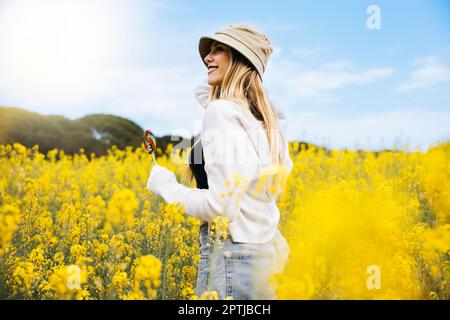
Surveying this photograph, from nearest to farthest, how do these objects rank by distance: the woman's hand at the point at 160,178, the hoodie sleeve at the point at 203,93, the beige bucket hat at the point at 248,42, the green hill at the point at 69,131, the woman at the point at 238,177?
the woman at the point at 238,177 < the woman's hand at the point at 160,178 < the beige bucket hat at the point at 248,42 < the hoodie sleeve at the point at 203,93 < the green hill at the point at 69,131

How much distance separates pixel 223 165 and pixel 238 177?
0.24 feet

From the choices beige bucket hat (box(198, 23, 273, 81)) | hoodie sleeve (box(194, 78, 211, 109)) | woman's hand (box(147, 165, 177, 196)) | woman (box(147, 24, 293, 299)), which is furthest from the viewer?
hoodie sleeve (box(194, 78, 211, 109))

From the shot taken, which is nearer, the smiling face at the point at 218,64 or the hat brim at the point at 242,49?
the hat brim at the point at 242,49

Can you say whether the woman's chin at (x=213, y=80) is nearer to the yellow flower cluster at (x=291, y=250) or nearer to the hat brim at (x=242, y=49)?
the hat brim at (x=242, y=49)

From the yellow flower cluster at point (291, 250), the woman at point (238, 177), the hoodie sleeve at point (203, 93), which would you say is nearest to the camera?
the yellow flower cluster at point (291, 250)

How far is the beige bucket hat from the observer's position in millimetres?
2205

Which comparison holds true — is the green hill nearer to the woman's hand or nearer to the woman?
the woman

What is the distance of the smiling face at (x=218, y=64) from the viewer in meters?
2.30

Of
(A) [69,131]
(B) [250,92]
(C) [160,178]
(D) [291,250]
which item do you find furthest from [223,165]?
(A) [69,131]

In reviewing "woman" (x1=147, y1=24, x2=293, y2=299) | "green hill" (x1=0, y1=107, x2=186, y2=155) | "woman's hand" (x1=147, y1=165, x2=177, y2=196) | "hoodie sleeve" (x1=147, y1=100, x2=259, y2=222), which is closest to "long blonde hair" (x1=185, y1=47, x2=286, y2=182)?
"woman" (x1=147, y1=24, x2=293, y2=299)

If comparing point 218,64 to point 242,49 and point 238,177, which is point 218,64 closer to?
point 242,49

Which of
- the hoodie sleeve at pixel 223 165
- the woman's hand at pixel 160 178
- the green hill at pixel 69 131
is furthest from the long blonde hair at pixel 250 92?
the green hill at pixel 69 131

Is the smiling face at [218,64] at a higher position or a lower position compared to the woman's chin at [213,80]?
higher
